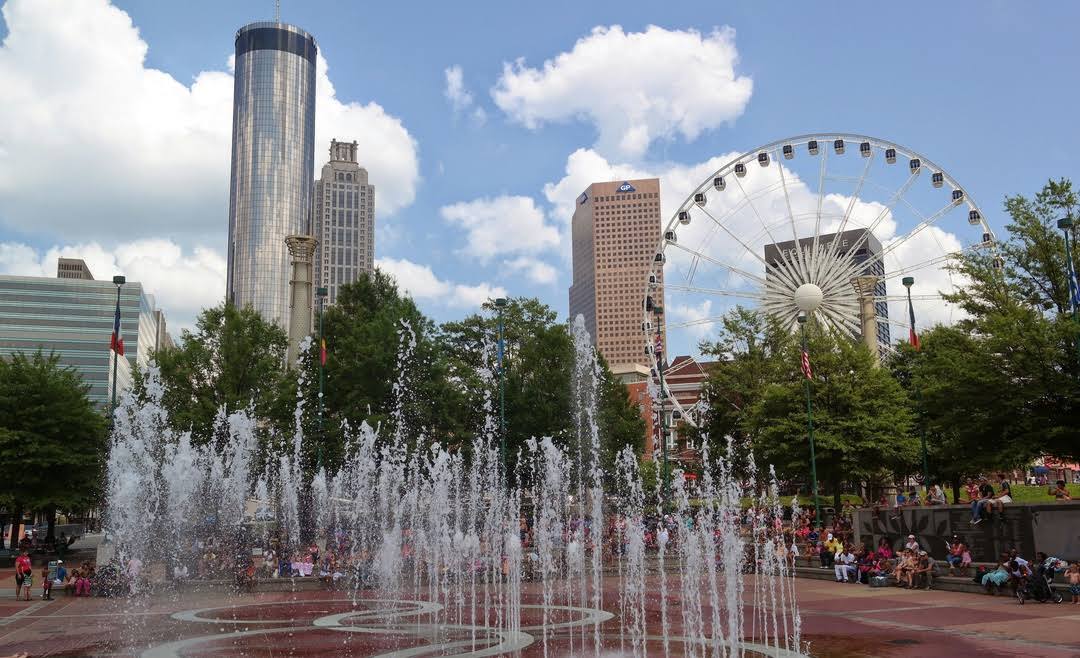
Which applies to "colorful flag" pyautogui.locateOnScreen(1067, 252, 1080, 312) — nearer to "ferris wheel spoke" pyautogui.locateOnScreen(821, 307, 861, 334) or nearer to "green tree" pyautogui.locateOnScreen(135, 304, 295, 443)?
"ferris wheel spoke" pyautogui.locateOnScreen(821, 307, 861, 334)

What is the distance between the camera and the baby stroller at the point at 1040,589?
18.9 m

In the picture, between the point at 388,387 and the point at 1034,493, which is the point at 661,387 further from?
the point at 1034,493

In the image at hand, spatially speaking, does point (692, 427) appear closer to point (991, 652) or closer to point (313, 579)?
point (313, 579)

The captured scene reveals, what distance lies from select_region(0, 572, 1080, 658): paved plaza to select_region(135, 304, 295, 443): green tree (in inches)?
890

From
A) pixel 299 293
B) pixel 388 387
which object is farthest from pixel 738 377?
pixel 299 293

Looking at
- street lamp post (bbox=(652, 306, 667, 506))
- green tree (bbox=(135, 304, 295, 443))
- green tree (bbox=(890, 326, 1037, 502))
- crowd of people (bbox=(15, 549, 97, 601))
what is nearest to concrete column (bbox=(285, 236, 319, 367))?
green tree (bbox=(135, 304, 295, 443))

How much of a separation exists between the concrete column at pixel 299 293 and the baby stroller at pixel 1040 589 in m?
48.5

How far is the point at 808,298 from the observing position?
58.1 metres

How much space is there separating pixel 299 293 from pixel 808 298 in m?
34.4

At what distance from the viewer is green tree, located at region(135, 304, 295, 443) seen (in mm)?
46062

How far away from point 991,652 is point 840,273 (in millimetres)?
48025

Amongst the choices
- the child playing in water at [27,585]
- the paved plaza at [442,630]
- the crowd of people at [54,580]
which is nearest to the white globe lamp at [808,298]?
the paved plaza at [442,630]

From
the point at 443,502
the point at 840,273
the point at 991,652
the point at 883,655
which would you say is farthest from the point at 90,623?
the point at 840,273

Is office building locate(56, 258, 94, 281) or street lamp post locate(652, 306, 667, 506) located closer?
street lamp post locate(652, 306, 667, 506)
